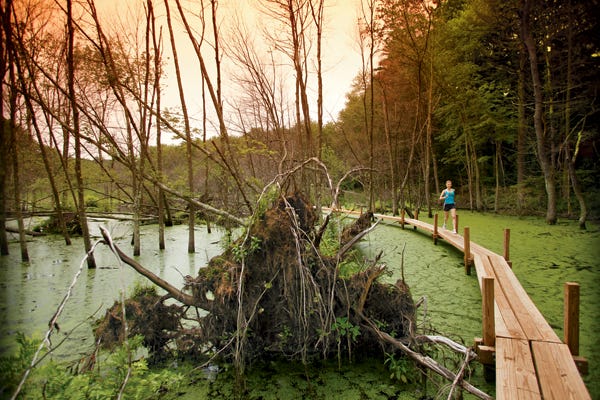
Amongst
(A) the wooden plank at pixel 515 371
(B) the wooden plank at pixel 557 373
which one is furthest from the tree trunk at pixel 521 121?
(A) the wooden plank at pixel 515 371

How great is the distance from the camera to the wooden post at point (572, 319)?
7.59 feet

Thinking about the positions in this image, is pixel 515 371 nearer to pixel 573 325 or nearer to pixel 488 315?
pixel 488 315

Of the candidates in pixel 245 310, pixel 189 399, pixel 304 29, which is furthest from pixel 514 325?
pixel 304 29

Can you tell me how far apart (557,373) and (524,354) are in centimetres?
24

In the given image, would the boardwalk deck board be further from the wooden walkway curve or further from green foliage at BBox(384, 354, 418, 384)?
green foliage at BBox(384, 354, 418, 384)

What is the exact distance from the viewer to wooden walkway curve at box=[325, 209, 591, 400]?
1808mm

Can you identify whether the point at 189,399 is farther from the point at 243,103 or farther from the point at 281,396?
the point at 243,103

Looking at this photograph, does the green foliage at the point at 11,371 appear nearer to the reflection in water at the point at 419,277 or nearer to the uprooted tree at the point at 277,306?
the reflection in water at the point at 419,277

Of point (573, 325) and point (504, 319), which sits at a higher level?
point (573, 325)

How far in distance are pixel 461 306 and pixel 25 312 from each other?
620 centimetres

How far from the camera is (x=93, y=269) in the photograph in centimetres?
636

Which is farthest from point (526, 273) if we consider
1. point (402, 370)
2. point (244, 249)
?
point (244, 249)

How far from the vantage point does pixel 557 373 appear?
198 cm

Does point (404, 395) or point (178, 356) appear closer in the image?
point (404, 395)
